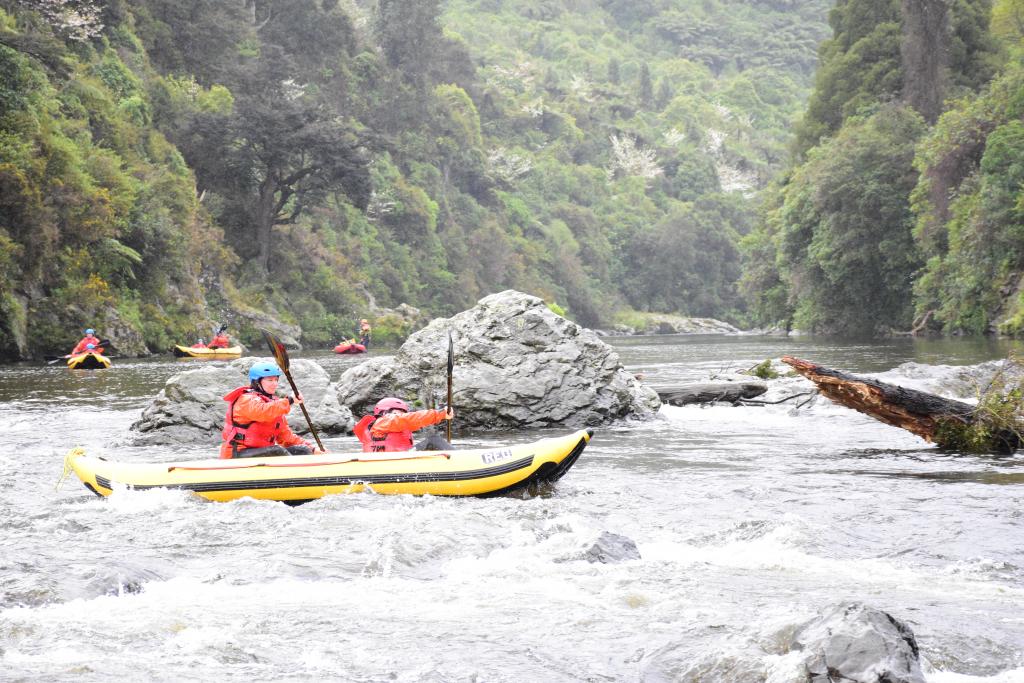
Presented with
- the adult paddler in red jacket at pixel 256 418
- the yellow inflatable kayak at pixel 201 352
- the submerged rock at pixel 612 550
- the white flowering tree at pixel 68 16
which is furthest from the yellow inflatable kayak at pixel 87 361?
the submerged rock at pixel 612 550

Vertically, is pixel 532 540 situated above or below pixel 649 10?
below

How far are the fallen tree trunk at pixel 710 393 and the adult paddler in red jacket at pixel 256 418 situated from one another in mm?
8869

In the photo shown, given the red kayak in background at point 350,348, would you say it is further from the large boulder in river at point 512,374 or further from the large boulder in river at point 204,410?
the large boulder in river at point 204,410

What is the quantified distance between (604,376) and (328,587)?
8878 millimetres

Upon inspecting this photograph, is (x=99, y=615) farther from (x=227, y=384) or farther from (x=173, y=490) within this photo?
(x=227, y=384)

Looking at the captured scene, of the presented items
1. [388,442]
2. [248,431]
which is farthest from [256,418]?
[388,442]

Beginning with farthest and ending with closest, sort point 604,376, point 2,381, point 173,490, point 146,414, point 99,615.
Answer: point 2,381
point 604,376
point 146,414
point 173,490
point 99,615

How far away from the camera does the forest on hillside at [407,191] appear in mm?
29469

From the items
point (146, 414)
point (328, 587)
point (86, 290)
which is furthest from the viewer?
point (86, 290)

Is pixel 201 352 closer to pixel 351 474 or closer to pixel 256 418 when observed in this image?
pixel 256 418

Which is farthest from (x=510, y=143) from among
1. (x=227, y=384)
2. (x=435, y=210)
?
(x=227, y=384)

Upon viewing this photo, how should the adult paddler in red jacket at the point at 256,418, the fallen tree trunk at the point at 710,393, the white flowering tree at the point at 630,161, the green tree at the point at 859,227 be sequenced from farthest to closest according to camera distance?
the white flowering tree at the point at 630,161 → the green tree at the point at 859,227 → the fallen tree trunk at the point at 710,393 → the adult paddler in red jacket at the point at 256,418

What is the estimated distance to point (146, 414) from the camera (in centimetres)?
1371

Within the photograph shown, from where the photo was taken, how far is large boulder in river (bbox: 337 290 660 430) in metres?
14.1
